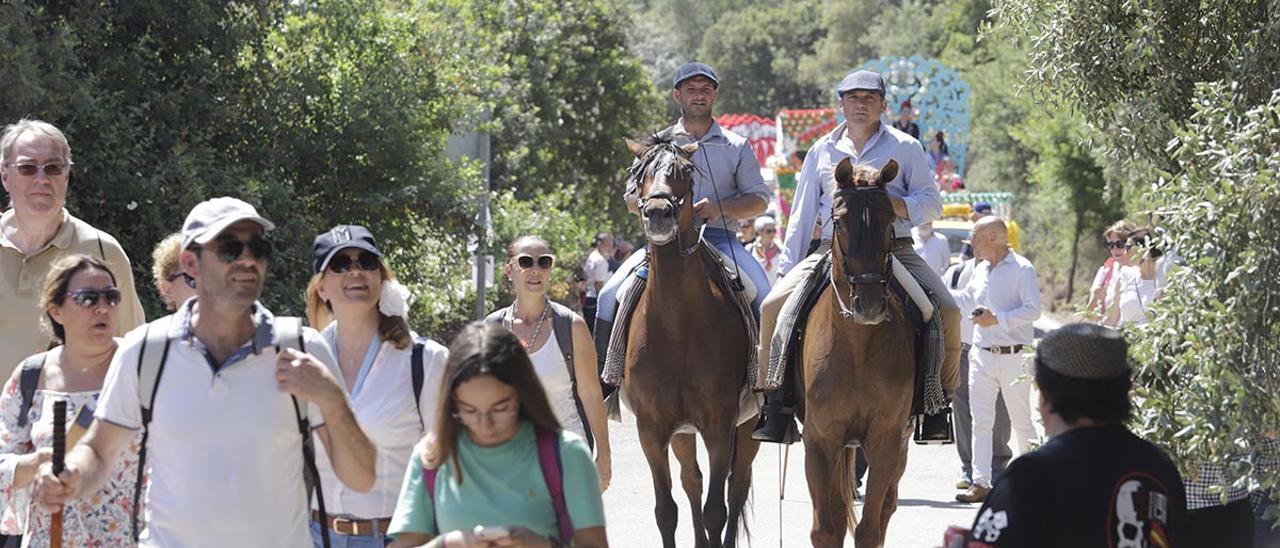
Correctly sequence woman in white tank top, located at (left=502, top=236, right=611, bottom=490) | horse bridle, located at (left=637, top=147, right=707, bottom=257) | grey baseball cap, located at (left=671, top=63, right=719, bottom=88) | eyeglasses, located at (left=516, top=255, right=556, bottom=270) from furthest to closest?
1. grey baseball cap, located at (left=671, top=63, right=719, bottom=88)
2. horse bridle, located at (left=637, top=147, right=707, bottom=257)
3. eyeglasses, located at (left=516, top=255, right=556, bottom=270)
4. woman in white tank top, located at (left=502, top=236, right=611, bottom=490)

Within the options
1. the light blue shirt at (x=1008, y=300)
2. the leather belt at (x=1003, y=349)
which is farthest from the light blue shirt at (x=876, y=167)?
the leather belt at (x=1003, y=349)

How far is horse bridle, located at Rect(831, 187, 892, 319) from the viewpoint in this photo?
8.89 metres

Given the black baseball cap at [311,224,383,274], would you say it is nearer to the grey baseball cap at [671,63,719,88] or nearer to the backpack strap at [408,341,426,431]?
the backpack strap at [408,341,426,431]

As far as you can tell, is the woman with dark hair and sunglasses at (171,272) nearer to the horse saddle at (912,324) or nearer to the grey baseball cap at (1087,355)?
the horse saddle at (912,324)

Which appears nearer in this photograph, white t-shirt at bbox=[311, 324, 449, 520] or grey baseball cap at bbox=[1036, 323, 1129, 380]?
grey baseball cap at bbox=[1036, 323, 1129, 380]

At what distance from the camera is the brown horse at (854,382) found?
9.07 metres

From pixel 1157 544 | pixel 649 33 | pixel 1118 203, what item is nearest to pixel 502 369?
pixel 1157 544

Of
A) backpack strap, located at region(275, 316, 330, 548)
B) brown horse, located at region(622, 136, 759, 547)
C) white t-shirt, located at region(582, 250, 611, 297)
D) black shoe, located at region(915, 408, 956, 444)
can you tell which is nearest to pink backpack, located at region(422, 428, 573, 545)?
backpack strap, located at region(275, 316, 330, 548)

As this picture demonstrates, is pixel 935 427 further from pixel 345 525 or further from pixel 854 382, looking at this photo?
pixel 345 525

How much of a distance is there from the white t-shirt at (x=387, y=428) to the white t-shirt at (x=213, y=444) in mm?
770

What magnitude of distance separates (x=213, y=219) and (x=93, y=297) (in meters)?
1.31

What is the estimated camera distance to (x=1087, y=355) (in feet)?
14.7

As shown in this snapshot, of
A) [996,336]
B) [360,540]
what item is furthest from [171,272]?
[996,336]

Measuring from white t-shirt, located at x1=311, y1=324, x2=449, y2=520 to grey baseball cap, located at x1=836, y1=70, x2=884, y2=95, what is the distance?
4.82 meters
